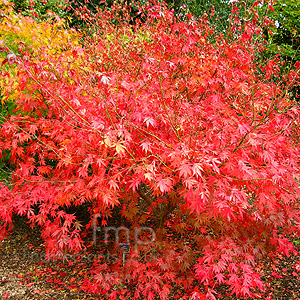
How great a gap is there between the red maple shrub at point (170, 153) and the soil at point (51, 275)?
28cm

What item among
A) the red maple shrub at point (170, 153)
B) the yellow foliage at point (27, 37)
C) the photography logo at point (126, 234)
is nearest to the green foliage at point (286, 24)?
the red maple shrub at point (170, 153)

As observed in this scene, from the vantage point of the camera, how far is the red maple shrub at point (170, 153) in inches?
112

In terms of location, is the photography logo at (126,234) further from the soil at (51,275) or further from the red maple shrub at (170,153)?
the soil at (51,275)

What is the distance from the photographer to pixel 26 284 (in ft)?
13.1

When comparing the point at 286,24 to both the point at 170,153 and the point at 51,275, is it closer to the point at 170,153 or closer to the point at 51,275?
the point at 170,153

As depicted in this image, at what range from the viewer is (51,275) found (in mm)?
4266

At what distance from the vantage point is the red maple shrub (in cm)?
284

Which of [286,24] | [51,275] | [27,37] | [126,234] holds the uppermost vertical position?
[286,24]

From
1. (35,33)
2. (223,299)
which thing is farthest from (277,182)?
(35,33)

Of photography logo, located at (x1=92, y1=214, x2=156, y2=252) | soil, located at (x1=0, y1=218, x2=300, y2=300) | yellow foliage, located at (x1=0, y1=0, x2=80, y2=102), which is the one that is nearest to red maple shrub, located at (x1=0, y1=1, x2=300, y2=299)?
photography logo, located at (x1=92, y1=214, x2=156, y2=252)

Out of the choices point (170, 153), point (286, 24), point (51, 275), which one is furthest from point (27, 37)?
point (286, 24)

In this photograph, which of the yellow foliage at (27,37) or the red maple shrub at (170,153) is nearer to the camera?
the red maple shrub at (170,153)

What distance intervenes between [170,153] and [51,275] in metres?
2.95

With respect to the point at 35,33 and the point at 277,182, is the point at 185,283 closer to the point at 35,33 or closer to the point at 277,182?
the point at 277,182
